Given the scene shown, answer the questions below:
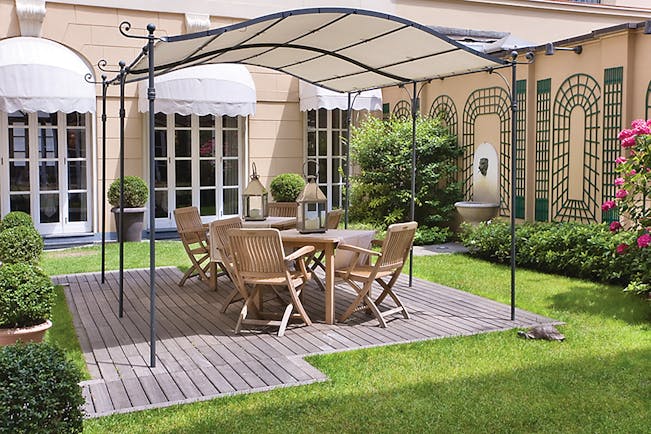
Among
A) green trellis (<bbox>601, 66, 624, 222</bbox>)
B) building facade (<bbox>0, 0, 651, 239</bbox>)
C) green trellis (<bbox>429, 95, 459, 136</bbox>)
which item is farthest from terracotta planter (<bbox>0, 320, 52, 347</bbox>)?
green trellis (<bbox>429, 95, 459, 136</bbox>)

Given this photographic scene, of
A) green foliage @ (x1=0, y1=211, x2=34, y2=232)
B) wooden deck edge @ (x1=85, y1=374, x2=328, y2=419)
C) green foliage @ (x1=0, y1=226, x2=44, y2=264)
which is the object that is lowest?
wooden deck edge @ (x1=85, y1=374, x2=328, y2=419)

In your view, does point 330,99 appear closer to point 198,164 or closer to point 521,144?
point 198,164

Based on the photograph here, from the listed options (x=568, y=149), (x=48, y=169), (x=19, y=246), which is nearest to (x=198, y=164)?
(x=48, y=169)

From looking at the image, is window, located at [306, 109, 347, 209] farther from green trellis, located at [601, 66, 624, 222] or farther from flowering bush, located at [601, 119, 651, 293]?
flowering bush, located at [601, 119, 651, 293]

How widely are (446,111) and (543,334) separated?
→ 23.8 ft

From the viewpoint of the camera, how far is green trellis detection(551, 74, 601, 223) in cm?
975

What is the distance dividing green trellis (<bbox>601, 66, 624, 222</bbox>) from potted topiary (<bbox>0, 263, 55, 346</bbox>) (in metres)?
6.63

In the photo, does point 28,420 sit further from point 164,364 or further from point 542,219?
point 542,219

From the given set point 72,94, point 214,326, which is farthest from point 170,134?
point 214,326

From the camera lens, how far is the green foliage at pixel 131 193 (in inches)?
484

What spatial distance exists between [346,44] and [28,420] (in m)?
4.70

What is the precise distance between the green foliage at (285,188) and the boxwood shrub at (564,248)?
155 inches

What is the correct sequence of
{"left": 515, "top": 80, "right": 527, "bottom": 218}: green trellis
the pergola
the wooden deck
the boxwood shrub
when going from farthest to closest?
{"left": 515, "top": 80, "right": 527, "bottom": 218}: green trellis, the boxwood shrub, the pergola, the wooden deck

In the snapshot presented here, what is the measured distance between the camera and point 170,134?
537 inches
